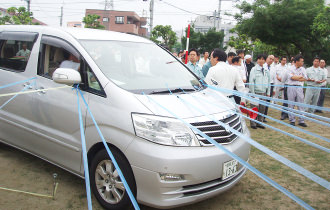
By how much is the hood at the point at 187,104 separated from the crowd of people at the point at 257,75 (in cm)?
112

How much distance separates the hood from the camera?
2.81 metres

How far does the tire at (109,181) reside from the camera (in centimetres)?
273

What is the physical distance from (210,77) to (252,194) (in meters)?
2.32

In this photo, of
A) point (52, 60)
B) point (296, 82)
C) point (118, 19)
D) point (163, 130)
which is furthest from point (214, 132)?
point (118, 19)

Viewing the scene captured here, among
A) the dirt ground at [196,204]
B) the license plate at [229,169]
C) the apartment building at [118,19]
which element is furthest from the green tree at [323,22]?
the apartment building at [118,19]

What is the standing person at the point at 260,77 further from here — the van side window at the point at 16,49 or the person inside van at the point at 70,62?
the van side window at the point at 16,49

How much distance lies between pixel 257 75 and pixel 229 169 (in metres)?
4.66

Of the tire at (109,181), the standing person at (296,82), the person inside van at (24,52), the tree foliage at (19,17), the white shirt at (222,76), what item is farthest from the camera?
the tree foliage at (19,17)

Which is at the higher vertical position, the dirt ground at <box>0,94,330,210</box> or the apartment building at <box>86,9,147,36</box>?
the apartment building at <box>86,9,147,36</box>

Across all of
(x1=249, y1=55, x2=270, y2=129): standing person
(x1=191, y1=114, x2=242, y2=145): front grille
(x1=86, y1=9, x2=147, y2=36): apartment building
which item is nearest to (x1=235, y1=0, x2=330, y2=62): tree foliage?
(x1=249, y1=55, x2=270, y2=129): standing person

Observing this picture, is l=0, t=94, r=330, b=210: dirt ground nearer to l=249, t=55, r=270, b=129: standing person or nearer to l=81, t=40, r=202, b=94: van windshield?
l=81, t=40, r=202, b=94: van windshield

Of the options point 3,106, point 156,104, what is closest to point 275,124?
point 156,104

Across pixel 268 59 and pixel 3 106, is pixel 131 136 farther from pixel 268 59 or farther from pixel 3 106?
pixel 268 59

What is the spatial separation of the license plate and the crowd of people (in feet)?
5.34
